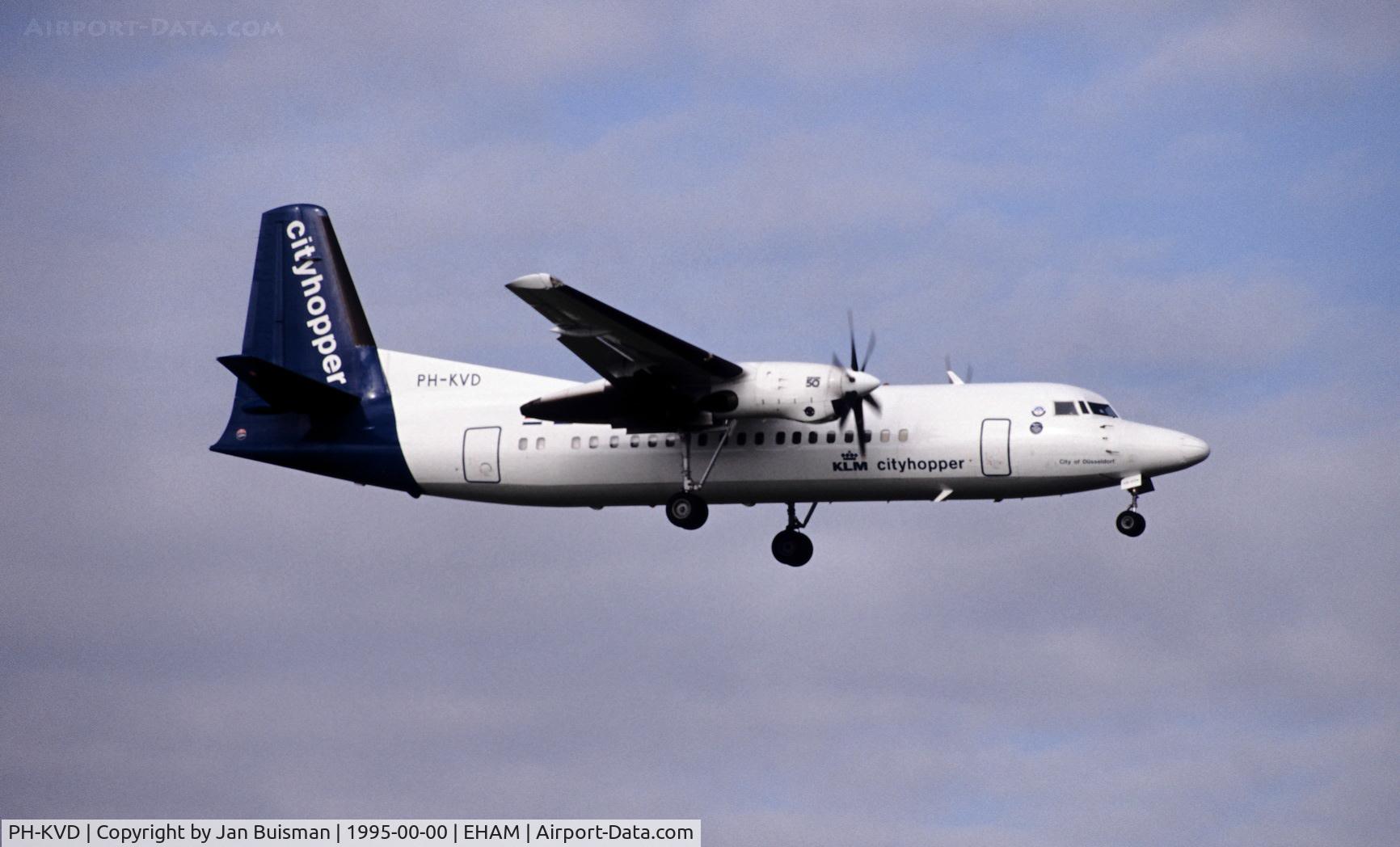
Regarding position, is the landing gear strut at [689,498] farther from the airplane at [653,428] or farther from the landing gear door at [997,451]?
the landing gear door at [997,451]

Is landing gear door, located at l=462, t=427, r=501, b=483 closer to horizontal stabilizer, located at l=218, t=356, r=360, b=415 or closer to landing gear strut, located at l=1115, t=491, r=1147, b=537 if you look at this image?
horizontal stabilizer, located at l=218, t=356, r=360, b=415

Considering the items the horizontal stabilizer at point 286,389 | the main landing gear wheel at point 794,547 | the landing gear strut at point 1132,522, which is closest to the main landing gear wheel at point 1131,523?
the landing gear strut at point 1132,522

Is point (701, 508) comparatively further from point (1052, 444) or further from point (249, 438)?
point (249, 438)

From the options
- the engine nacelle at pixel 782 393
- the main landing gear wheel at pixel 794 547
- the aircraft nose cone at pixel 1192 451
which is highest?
the engine nacelle at pixel 782 393

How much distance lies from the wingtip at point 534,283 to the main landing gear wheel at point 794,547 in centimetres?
780

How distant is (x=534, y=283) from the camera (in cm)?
3025

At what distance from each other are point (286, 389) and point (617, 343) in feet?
21.2

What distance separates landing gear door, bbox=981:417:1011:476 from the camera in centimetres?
3291

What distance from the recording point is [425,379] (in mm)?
36469

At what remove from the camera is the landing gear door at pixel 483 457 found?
35344 mm

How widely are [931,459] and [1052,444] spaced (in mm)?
1853

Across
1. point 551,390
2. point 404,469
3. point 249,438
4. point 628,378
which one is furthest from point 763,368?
point 249,438

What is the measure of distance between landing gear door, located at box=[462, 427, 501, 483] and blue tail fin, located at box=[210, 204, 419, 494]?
1103 millimetres

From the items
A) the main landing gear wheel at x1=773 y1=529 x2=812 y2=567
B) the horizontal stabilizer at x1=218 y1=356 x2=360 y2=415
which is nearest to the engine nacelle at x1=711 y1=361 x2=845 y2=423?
the main landing gear wheel at x1=773 y1=529 x2=812 y2=567
